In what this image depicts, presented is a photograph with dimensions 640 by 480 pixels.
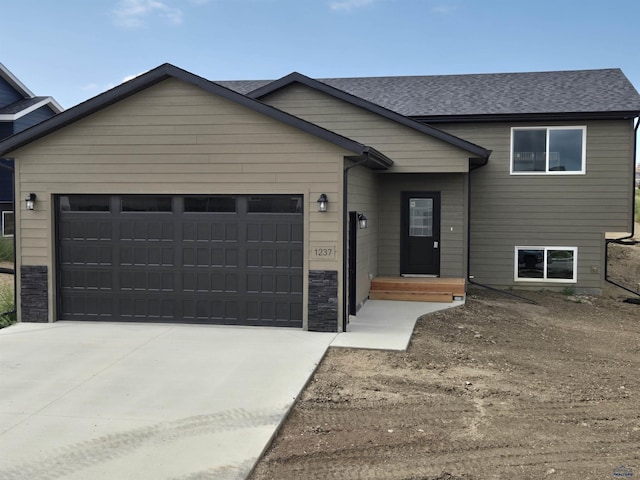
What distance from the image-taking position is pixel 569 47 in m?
23.1

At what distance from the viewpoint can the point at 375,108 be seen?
12.9 m

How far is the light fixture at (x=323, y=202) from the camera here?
30.9ft

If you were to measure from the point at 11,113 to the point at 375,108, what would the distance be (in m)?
15.2

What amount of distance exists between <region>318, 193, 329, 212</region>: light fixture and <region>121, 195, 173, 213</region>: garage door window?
2.53m

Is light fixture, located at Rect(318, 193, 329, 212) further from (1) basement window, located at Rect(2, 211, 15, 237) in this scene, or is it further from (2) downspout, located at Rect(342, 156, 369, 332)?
(1) basement window, located at Rect(2, 211, 15, 237)

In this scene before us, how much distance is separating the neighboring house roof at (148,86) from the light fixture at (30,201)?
2.65ft

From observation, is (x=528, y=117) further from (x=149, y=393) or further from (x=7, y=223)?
(x=7, y=223)

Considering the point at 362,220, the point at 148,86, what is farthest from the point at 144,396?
the point at 362,220

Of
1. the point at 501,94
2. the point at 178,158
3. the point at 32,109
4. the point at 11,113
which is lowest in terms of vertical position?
the point at 178,158

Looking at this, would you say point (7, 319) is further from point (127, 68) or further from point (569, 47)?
point (569, 47)

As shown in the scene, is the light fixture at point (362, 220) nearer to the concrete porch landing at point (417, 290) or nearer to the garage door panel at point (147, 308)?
the concrete porch landing at point (417, 290)

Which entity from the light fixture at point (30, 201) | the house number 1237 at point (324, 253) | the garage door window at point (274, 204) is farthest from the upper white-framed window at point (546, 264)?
the light fixture at point (30, 201)

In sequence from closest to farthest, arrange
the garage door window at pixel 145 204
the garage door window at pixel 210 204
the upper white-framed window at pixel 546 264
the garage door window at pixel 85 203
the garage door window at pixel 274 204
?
the garage door window at pixel 274 204 → the garage door window at pixel 210 204 → the garage door window at pixel 145 204 → the garage door window at pixel 85 203 → the upper white-framed window at pixel 546 264

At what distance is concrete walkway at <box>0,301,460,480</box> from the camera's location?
4855 mm
